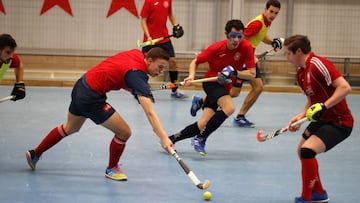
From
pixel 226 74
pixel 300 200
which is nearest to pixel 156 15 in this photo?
pixel 226 74

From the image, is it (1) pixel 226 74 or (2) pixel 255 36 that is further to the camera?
(2) pixel 255 36

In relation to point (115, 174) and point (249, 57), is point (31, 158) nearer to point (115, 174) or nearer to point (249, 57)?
point (115, 174)

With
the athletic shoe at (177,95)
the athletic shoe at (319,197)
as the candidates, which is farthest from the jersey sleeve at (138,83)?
the athletic shoe at (177,95)

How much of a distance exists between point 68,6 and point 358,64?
462 centimetres

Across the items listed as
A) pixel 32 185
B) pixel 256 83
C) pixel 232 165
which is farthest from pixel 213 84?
pixel 32 185

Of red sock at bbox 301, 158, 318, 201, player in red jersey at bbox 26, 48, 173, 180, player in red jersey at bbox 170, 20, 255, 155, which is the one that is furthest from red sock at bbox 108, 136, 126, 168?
red sock at bbox 301, 158, 318, 201

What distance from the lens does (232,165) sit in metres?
5.04

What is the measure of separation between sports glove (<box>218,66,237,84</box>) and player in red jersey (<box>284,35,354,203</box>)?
1.29 metres

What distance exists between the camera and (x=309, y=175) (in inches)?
152

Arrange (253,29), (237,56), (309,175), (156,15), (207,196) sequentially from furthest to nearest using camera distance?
(156,15)
(253,29)
(237,56)
(207,196)
(309,175)

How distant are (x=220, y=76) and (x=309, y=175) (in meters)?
1.65

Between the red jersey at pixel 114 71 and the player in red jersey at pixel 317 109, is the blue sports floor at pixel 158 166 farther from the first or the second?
the red jersey at pixel 114 71

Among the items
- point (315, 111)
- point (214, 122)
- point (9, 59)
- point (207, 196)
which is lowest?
point (207, 196)

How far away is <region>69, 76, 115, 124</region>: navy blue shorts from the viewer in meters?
4.35
